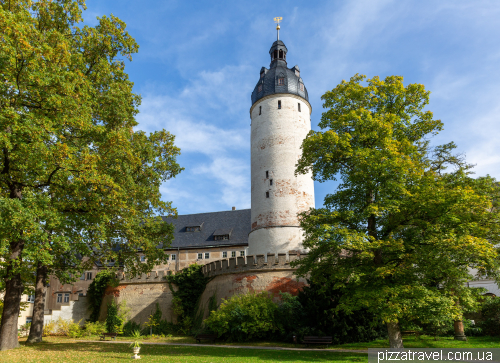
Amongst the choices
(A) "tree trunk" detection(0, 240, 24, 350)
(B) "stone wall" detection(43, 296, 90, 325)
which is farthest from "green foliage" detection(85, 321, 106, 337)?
(A) "tree trunk" detection(0, 240, 24, 350)

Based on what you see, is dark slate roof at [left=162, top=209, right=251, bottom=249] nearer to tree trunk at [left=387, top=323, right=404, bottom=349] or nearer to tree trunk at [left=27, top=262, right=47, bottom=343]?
tree trunk at [left=27, top=262, right=47, bottom=343]

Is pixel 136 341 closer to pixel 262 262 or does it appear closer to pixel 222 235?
Answer: pixel 262 262

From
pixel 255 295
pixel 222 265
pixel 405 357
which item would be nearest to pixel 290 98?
pixel 222 265

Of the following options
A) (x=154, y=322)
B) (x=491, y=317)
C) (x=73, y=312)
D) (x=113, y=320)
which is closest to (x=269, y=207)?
(x=154, y=322)

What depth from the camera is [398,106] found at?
1675 centimetres

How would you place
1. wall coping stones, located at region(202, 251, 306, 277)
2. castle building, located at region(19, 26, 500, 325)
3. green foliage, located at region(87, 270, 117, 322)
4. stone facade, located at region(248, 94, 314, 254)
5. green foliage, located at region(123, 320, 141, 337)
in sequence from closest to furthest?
wall coping stones, located at region(202, 251, 306, 277), castle building, located at region(19, 26, 500, 325), stone facade, located at region(248, 94, 314, 254), green foliage, located at region(123, 320, 141, 337), green foliage, located at region(87, 270, 117, 322)

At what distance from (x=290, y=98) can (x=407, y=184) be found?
17.8 metres

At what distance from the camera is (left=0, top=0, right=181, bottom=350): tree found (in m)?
13.2

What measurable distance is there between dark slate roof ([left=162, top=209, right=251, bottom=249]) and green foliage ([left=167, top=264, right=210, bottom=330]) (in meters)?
9.81

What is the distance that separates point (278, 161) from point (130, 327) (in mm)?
17366

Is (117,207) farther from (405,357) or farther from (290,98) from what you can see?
(290,98)

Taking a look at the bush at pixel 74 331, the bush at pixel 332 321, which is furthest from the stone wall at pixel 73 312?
the bush at pixel 332 321

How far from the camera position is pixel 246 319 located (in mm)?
20875

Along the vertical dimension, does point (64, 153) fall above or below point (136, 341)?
above
